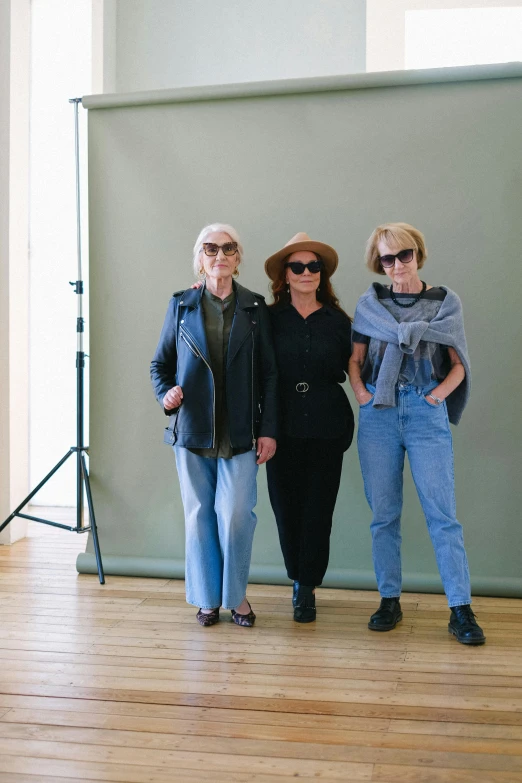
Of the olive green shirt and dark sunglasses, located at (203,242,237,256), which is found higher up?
dark sunglasses, located at (203,242,237,256)

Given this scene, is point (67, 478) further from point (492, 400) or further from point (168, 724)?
point (168, 724)

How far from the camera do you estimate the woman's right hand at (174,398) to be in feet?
10.7

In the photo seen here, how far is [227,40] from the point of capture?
5.39 metres

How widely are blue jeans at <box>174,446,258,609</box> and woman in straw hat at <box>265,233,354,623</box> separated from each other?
0.55 ft

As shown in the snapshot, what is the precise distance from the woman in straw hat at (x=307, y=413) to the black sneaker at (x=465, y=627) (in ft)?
1.79

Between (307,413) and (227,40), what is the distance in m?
3.14

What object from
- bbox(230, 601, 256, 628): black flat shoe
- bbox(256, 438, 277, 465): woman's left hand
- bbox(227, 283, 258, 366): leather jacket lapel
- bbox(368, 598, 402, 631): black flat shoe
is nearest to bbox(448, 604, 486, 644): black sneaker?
bbox(368, 598, 402, 631): black flat shoe

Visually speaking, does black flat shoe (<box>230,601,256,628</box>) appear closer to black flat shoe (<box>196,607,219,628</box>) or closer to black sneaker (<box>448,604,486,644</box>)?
black flat shoe (<box>196,607,219,628</box>)

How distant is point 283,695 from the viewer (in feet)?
A: 8.75

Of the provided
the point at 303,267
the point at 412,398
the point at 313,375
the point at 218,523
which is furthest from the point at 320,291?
the point at 218,523

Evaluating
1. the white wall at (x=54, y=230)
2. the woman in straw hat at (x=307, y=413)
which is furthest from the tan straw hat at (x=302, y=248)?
the white wall at (x=54, y=230)

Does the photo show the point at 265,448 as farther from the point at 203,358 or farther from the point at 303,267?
the point at 303,267

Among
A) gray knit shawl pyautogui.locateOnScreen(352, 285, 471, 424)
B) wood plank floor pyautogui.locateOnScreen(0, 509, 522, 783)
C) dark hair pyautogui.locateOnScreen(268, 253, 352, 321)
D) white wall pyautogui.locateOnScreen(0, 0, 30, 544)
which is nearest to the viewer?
wood plank floor pyautogui.locateOnScreen(0, 509, 522, 783)

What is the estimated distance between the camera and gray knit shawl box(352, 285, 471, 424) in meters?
3.12
